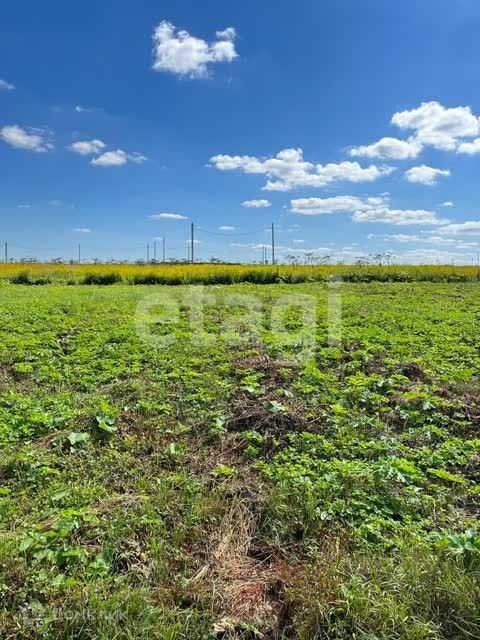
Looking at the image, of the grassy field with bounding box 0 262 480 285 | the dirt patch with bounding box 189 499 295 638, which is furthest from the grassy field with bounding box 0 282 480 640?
the grassy field with bounding box 0 262 480 285

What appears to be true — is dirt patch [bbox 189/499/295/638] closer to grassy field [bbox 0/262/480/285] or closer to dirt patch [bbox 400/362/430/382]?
dirt patch [bbox 400/362/430/382]

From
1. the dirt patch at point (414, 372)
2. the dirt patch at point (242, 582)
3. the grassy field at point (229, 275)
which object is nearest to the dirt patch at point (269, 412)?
the dirt patch at point (242, 582)

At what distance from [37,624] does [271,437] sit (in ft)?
6.48

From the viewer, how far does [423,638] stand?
1.65 metres

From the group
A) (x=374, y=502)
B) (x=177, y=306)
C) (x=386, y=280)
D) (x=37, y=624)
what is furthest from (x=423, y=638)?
(x=386, y=280)

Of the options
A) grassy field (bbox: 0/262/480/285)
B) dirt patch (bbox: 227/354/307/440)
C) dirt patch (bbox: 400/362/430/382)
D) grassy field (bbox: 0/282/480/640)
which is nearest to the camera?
grassy field (bbox: 0/282/480/640)

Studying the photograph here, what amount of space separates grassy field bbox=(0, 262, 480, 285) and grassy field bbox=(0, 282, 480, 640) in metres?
16.0

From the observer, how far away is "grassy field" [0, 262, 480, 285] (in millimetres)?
20803

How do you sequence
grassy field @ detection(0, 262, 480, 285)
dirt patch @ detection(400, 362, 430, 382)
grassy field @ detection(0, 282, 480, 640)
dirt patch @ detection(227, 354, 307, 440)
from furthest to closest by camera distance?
grassy field @ detection(0, 262, 480, 285) → dirt patch @ detection(400, 362, 430, 382) → dirt patch @ detection(227, 354, 307, 440) → grassy field @ detection(0, 282, 480, 640)

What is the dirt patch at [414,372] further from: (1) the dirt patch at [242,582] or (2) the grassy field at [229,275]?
(2) the grassy field at [229,275]

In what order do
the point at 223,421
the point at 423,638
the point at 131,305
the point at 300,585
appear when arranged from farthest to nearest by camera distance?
1. the point at 131,305
2. the point at 223,421
3. the point at 300,585
4. the point at 423,638

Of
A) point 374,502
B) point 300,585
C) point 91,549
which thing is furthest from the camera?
point 374,502

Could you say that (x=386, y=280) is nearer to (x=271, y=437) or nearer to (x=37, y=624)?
(x=271, y=437)

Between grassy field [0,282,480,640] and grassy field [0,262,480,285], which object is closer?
grassy field [0,282,480,640]
